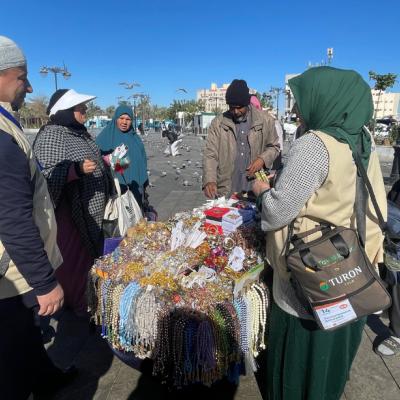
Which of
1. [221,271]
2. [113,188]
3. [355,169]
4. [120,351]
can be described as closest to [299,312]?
[221,271]

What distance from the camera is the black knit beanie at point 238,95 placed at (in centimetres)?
308

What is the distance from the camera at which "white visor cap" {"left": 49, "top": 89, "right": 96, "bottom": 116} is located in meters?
2.83

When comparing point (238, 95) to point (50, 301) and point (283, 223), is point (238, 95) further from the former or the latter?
point (50, 301)

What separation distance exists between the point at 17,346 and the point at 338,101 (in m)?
1.93

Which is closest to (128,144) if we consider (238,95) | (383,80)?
(238,95)

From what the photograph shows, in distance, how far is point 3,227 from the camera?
54.7 inches

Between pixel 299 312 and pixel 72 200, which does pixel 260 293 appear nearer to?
pixel 299 312

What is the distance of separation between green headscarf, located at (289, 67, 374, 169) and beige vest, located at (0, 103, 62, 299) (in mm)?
1275

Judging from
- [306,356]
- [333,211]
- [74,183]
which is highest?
[333,211]

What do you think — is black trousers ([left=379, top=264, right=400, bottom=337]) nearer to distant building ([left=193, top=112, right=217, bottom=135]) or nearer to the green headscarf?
the green headscarf

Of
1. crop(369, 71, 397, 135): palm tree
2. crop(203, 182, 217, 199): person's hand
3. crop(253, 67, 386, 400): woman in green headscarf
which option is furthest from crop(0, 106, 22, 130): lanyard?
crop(369, 71, 397, 135): palm tree

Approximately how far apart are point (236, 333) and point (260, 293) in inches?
10.5

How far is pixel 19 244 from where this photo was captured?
4.67 ft

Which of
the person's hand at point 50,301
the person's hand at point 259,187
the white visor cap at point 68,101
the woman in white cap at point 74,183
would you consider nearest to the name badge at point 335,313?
the person's hand at point 259,187
